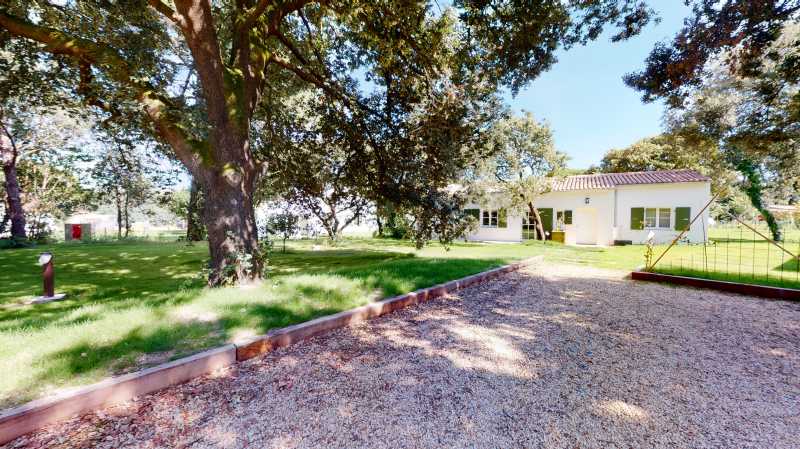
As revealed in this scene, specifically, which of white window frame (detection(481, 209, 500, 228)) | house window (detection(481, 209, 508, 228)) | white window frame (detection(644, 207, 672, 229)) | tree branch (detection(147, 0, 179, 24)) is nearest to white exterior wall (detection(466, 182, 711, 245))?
white window frame (detection(644, 207, 672, 229))

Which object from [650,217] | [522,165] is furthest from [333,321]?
[650,217]

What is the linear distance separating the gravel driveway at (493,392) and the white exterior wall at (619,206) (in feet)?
45.7

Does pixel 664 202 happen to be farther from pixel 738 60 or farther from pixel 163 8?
pixel 163 8

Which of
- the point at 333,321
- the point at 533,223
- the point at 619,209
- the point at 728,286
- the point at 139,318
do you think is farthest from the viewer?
the point at 533,223

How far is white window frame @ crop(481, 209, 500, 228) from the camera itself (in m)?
22.2

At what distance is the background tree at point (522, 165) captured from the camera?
18672mm

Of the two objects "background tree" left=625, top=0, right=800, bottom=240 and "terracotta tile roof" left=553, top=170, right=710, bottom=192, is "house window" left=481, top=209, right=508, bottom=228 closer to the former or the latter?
"terracotta tile roof" left=553, top=170, right=710, bottom=192

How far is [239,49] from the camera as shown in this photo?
235 inches

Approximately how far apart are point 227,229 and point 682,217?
71.3 ft

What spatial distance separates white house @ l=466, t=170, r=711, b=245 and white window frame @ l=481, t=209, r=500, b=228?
0.38 m

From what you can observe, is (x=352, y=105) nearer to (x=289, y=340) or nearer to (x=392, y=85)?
(x=392, y=85)

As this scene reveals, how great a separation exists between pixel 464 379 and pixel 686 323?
3.78 metres

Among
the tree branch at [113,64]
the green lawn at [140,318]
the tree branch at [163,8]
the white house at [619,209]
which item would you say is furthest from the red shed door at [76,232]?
the white house at [619,209]

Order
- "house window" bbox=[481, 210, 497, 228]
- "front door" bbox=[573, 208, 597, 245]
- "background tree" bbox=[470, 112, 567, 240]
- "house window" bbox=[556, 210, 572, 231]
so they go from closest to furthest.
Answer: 1. "background tree" bbox=[470, 112, 567, 240]
2. "front door" bbox=[573, 208, 597, 245]
3. "house window" bbox=[556, 210, 572, 231]
4. "house window" bbox=[481, 210, 497, 228]
